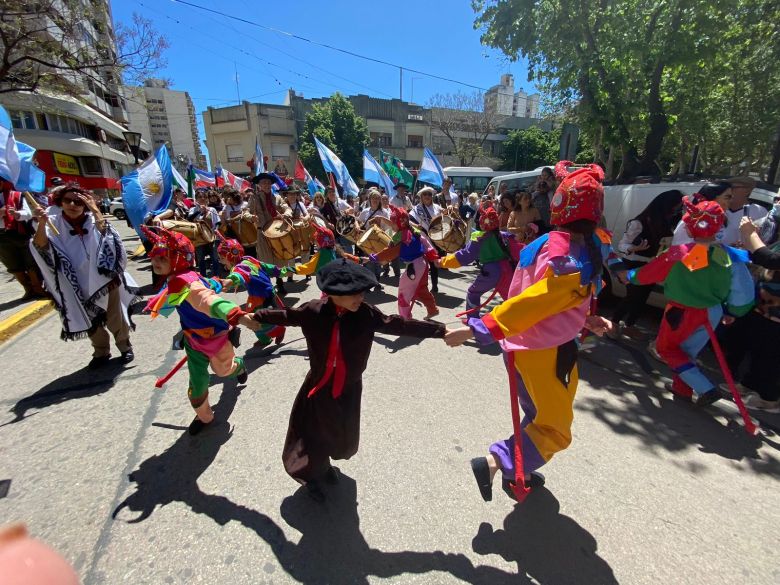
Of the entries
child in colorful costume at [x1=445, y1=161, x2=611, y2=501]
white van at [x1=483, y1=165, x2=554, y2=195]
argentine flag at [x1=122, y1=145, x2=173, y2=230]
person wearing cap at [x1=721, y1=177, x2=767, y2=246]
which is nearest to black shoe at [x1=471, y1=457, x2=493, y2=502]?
child in colorful costume at [x1=445, y1=161, x2=611, y2=501]

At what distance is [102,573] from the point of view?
192 centimetres

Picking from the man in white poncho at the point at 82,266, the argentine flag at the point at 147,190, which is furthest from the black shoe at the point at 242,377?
the argentine flag at the point at 147,190

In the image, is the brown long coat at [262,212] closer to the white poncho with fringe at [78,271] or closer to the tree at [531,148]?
the white poncho with fringe at [78,271]

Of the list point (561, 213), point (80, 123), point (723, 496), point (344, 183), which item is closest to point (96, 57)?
point (344, 183)

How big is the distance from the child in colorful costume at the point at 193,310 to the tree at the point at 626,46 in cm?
861

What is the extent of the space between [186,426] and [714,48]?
1085cm

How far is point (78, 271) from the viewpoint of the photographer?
3.89 metres

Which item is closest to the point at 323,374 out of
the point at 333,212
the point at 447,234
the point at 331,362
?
the point at 331,362

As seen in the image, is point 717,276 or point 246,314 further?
point 717,276

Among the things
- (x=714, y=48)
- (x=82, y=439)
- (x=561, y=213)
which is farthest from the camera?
(x=714, y=48)

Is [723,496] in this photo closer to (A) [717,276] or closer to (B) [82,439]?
(A) [717,276]

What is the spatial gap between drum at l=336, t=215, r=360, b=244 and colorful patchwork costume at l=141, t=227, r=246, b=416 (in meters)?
3.53

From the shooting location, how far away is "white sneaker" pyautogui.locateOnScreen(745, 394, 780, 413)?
3375 mm

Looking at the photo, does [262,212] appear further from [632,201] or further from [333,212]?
[632,201]
